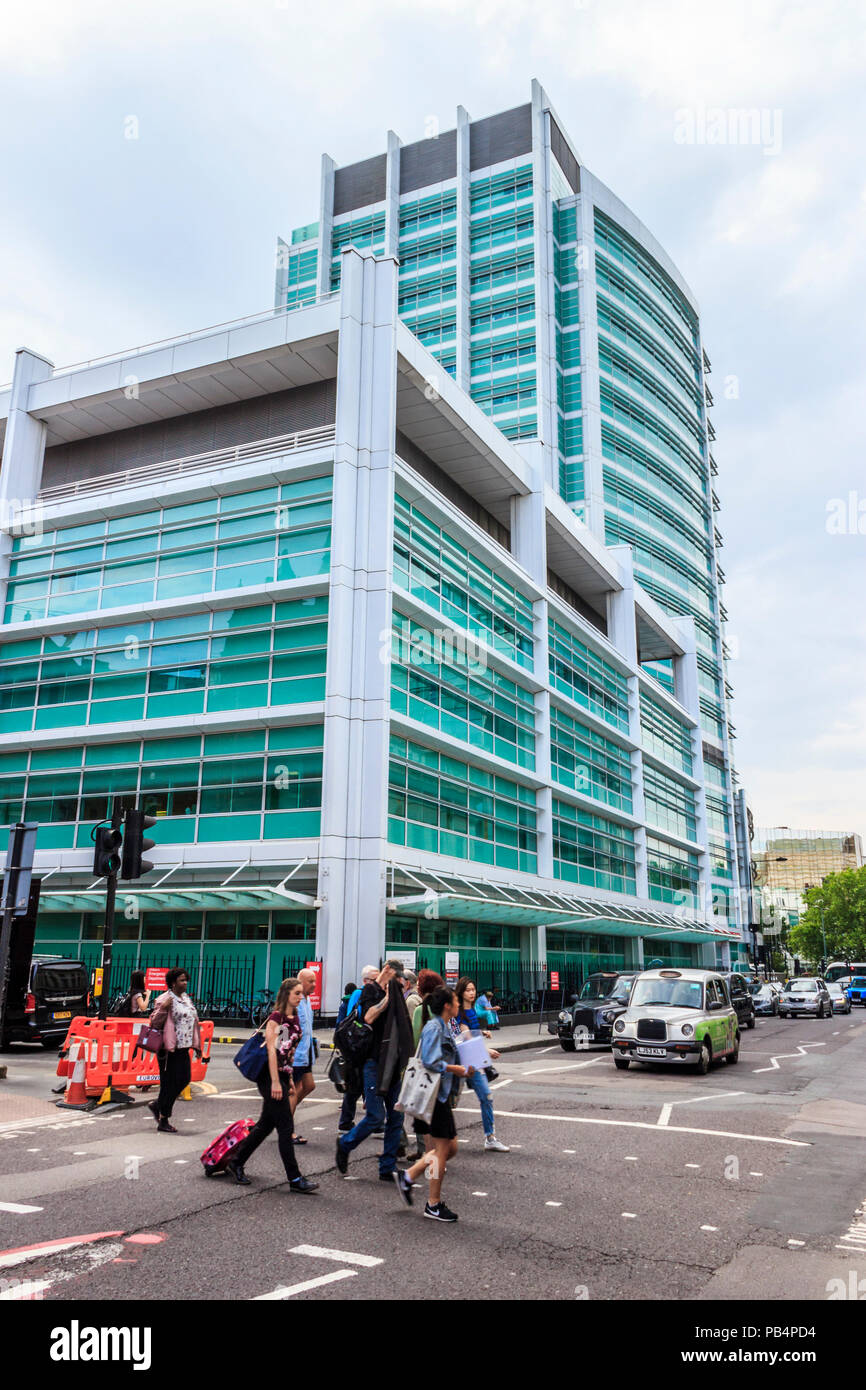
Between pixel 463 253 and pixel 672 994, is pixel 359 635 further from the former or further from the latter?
pixel 463 253

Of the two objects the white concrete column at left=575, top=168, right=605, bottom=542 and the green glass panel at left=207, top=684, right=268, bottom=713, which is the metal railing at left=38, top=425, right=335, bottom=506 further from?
the white concrete column at left=575, top=168, right=605, bottom=542

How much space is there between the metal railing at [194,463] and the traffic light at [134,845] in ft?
60.9

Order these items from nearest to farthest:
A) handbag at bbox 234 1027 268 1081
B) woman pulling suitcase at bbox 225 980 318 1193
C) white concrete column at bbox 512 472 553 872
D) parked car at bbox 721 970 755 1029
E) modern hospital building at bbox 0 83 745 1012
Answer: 1. woman pulling suitcase at bbox 225 980 318 1193
2. handbag at bbox 234 1027 268 1081
3. modern hospital building at bbox 0 83 745 1012
4. parked car at bbox 721 970 755 1029
5. white concrete column at bbox 512 472 553 872

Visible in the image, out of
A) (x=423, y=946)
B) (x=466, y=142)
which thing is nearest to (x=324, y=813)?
(x=423, y=946)

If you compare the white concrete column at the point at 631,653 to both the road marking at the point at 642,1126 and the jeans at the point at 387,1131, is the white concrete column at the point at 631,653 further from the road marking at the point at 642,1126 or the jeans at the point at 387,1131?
the jeans at the point at 387,1131

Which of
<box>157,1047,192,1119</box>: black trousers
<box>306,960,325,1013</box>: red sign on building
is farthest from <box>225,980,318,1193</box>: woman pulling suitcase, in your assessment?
<box>306,960,325,1013</box>: red sign on building

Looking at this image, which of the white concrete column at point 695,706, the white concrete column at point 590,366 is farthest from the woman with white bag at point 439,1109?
the white concrete column at point 695,706

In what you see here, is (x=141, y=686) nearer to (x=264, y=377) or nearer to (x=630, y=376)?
(x=264, y=377)

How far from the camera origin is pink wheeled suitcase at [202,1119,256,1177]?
7.98 metres

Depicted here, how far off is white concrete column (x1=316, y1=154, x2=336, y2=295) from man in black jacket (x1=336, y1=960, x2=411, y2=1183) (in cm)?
8018

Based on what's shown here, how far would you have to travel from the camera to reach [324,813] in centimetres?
2488

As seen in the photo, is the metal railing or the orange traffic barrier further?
the metal railing

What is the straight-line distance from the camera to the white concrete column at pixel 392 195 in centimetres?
7612
